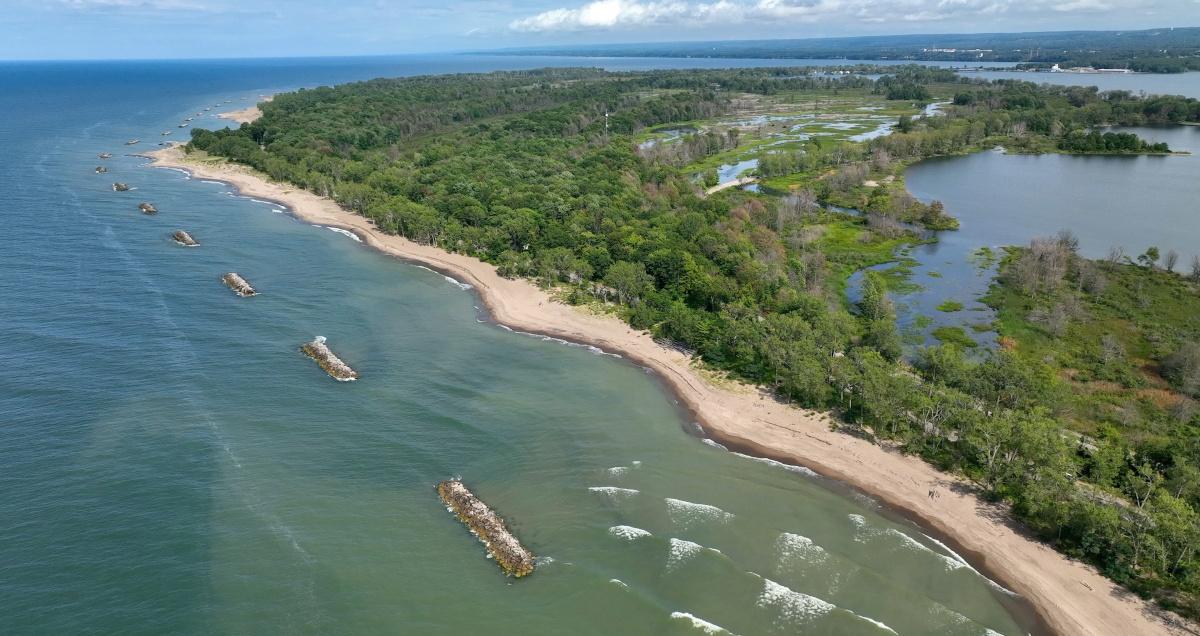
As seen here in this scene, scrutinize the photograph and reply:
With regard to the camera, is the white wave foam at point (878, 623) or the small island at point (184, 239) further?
the small island at point (184, 239)

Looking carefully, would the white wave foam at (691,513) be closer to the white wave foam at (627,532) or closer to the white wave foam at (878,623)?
the white wave foam at (627,532)

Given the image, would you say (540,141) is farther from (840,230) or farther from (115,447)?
(115,447)

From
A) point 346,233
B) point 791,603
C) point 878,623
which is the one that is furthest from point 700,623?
point 346,233

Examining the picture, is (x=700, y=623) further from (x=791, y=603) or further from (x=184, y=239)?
(x=184, y=239)

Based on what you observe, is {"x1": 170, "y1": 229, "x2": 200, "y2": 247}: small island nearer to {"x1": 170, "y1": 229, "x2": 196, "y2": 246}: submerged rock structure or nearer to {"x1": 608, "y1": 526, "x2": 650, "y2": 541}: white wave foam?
{"x1": 170, "y1": 229, "x2": 196, "y2": 246}: submerged rock structure

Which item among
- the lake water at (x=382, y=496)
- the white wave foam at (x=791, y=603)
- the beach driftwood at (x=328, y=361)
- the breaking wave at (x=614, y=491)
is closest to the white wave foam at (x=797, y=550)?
the lake water at (x=382, y=496)

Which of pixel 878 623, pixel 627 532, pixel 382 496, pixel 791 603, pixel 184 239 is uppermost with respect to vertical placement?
pixel 184 239
